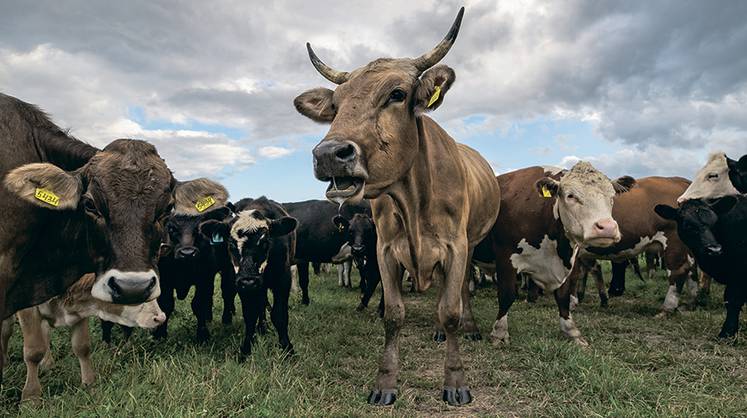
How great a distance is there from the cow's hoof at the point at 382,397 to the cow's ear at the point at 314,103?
2.37 meters

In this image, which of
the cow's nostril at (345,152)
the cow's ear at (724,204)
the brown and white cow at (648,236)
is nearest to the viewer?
the cow's nostril at (345,152)

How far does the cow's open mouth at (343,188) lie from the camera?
334cm

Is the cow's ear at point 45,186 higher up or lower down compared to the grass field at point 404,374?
higher up

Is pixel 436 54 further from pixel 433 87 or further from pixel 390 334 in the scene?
pixel 390 334

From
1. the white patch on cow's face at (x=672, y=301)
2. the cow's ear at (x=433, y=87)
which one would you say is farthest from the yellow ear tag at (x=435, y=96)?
the white patch on cow's face at (x=672, y=301)

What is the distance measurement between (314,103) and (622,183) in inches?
169

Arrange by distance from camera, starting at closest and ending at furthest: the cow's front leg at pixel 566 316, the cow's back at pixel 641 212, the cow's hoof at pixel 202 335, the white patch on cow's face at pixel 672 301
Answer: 1. the cow's hoof at pixel 202 335
2. the cow's front leg at pixel 566 316
3. the white patch on cow's face at pixel 672 301
4. the cow's back at pixel 641 212

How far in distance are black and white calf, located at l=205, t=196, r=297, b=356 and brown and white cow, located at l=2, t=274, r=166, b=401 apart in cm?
87

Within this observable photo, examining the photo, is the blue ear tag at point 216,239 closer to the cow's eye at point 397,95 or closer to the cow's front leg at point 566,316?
the cow's eye at point 397,95

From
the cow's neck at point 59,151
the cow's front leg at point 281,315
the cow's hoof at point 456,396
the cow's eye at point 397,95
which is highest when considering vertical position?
the cow's eye at point 397,95

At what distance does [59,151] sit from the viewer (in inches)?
162

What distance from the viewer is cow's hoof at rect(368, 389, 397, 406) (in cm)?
394

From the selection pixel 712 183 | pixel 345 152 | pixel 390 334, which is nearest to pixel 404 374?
pixel 390 334

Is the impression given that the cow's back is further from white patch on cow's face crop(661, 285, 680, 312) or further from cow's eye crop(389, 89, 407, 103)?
cow's eye crop(389, 89, 407, 103)
